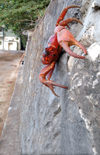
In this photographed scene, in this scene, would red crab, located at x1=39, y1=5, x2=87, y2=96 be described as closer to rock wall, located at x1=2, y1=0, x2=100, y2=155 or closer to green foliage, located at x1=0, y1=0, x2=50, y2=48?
rock wall, located at x1=2, y1=0, x2=100, y2=155

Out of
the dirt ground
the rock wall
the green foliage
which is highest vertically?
the rock wall

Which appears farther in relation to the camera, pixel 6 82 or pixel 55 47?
pixel 6 82

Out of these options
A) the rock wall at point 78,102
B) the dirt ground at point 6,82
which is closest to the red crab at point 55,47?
the rock wall at point 78,102

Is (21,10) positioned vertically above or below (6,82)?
above

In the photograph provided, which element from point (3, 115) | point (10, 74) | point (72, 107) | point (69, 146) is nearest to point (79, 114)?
point (72, 107)

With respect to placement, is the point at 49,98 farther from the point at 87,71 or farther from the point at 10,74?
the point at 10,74

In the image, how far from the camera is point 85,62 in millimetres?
1202

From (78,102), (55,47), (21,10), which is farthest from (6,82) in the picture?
(78,102)

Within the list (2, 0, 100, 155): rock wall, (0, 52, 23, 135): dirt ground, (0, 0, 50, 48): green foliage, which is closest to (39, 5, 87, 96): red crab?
(2, 0, 100, 155): rock wall

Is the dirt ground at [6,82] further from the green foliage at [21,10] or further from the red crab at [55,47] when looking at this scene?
the red crab at [55,47]

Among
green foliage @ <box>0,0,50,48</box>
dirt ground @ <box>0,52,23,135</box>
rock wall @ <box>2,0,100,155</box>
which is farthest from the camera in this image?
green foliage @ <box>0,0,50,48</box>

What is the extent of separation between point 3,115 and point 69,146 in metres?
3.92

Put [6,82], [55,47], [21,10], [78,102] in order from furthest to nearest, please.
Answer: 1. [6,82]
2. [21,10]
3. [55,47]
4. [78,102]

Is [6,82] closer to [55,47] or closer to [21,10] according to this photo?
[21,10]
